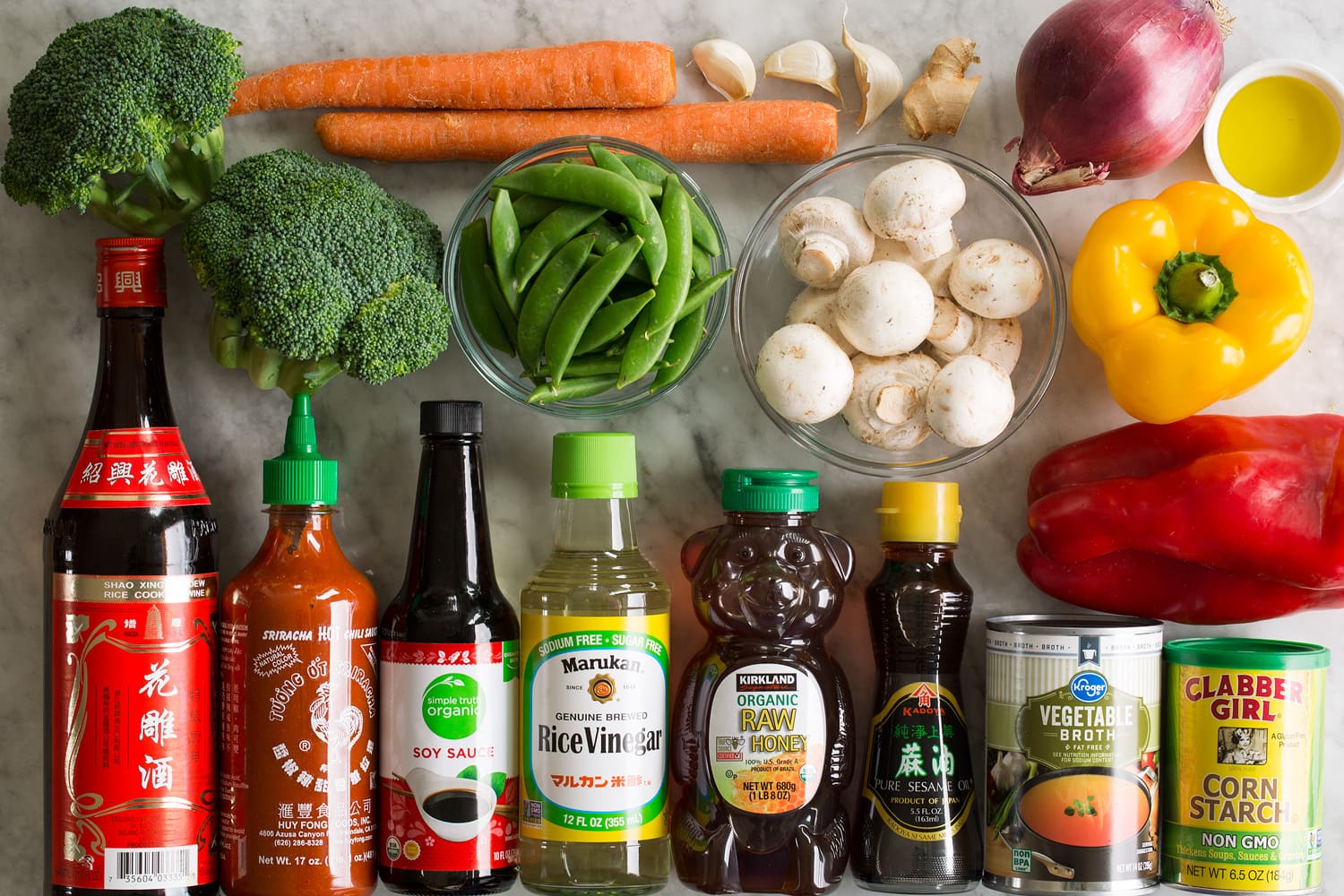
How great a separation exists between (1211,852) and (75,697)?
119 centimetres

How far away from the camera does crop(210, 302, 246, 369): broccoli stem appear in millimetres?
1179

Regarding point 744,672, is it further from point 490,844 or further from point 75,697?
point 75,697

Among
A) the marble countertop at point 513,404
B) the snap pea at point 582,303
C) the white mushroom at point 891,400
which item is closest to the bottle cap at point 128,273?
the marble countertop at point 513,404

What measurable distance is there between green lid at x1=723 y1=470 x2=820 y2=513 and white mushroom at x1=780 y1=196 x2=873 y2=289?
22cm

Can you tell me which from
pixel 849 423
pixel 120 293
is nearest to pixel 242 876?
pixel 120 293

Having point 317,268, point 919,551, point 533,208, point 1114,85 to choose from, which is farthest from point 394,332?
point 1114,85

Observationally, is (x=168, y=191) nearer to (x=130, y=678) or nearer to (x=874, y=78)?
(x=130, y=678)

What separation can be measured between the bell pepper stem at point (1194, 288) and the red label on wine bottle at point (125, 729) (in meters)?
1.09

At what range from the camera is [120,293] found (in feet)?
3.75

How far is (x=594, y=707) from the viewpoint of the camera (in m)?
1.09

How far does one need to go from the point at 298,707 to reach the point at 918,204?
832 mm

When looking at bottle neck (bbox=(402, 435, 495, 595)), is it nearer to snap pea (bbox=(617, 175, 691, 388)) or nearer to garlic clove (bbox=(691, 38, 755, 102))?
snap pea (bbox=(617, 175, 691, 388))

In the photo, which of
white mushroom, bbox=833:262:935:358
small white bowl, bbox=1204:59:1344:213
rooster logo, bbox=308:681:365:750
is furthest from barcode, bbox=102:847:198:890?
small white bowl, bbox=1204:59:1344:213

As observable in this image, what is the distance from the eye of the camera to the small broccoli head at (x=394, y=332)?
1090 millimetres
